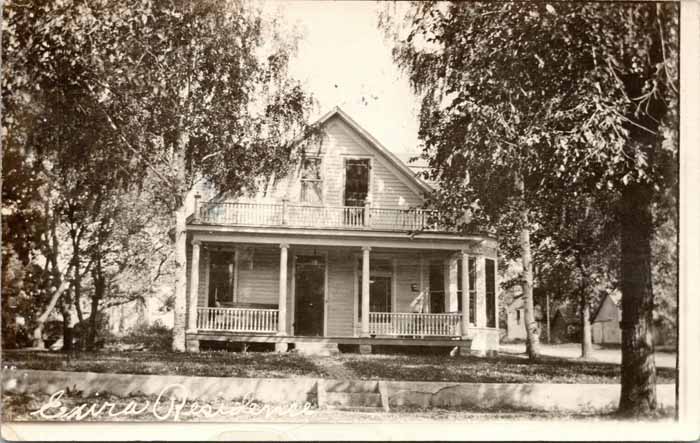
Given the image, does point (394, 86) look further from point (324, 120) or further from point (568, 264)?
point (568, 264)

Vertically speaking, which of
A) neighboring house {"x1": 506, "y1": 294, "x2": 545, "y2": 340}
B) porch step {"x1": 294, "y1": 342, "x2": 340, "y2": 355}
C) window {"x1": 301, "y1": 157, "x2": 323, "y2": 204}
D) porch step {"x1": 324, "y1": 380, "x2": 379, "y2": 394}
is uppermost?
window {"x1": 301, "y1": 157, "x2": 323, "y2": 204}

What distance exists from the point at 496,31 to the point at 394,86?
96 centimetres

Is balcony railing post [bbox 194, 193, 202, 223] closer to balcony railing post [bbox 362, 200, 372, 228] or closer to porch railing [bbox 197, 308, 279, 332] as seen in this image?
porch railing [bbox 197, 308, 279, 332]

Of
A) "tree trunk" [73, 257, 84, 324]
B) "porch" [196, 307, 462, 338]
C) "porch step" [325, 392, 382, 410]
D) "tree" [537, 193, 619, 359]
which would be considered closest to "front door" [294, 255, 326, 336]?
"porch" [196, 307, 462, 338]

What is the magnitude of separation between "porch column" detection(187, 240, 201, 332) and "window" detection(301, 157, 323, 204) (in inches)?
46.7

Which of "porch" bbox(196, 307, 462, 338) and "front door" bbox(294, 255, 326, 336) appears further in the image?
"front door" bbox(294, 255, 326, 336)

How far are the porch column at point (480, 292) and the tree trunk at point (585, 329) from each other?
3.02 ft

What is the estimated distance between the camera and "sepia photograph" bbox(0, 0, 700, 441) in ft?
15.7

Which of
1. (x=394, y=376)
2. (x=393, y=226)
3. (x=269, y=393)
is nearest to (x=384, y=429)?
(x=394, y=376)

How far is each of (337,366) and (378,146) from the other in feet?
6.66

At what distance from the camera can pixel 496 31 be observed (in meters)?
5.00

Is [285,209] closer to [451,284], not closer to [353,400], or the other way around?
[451,284]

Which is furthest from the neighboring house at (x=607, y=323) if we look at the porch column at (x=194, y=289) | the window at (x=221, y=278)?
the window at (x=221, y=278)

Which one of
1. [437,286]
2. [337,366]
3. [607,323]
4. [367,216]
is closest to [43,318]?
[337,366]
